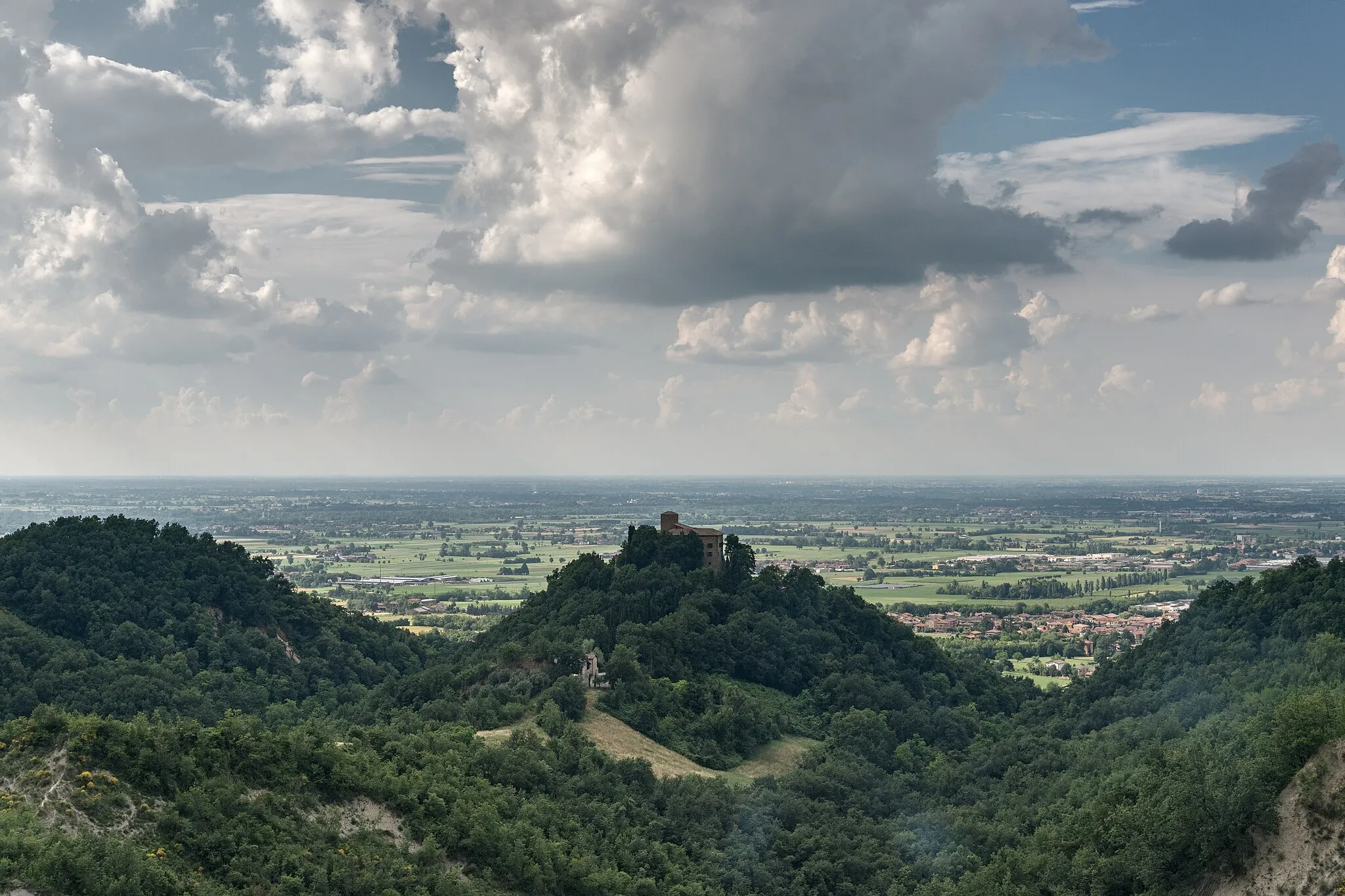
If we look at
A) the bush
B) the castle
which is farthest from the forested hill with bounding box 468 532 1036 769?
the bush

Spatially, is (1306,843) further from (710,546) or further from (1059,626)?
(1059,626)

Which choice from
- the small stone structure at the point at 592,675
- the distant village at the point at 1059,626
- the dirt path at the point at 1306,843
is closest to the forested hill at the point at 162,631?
the small stone structure at the point at 592,675

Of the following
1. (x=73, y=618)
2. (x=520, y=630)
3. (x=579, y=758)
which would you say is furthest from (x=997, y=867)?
(x=73, y=618)

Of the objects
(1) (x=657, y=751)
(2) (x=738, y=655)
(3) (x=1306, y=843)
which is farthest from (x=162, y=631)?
(3) (x=1306, y=843)

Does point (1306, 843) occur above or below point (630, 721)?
above

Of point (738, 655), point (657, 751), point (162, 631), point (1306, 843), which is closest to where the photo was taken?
point (1306, 843)

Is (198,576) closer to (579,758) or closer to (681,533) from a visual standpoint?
(681,533)

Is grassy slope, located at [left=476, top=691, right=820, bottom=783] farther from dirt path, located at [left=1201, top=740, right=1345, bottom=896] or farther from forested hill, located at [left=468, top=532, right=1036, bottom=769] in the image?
dirt path, located at [left=1201, top=740, right=1345, bottom=896]
